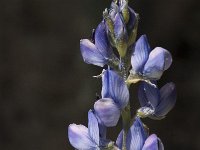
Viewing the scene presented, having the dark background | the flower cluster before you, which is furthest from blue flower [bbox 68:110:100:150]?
the dark background

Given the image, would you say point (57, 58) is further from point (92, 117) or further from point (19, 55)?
point (92, 117)

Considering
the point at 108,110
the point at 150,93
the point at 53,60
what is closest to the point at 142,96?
the point at 150,93

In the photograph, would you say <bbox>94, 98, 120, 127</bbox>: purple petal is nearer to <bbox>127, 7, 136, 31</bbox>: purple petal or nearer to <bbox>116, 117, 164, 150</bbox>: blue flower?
<bbox>116, 117, 164, 150</bbox>: blue flower

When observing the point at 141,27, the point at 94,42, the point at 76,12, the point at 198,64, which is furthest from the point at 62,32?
the point at 94,42

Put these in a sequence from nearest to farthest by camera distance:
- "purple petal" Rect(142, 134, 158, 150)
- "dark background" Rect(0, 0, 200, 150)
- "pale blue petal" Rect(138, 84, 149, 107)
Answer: "purple petal" Rect(142, 134, 158, 150) → "pale blue petal" Rect(138, 84, 149, 107) → "dark background" Rect(0, 0, 200, 150)

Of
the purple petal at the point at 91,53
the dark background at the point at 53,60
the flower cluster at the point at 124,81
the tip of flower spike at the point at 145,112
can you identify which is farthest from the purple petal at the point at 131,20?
the dark background at the point at 53,60

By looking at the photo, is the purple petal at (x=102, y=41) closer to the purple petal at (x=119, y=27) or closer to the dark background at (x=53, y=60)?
the purple petal at (x=119, y=27)

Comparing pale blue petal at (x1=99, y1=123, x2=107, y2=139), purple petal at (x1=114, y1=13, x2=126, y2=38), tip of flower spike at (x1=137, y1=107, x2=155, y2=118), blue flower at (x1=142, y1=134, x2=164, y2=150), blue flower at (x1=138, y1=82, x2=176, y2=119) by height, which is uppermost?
purple petal at (x1=114, y1=13, x2=126, y2=38)

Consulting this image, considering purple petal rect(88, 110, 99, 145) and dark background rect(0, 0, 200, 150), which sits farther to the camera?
dark background rect(0, 0, 200, 150)
